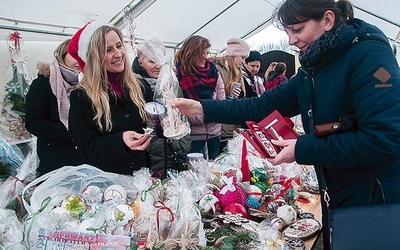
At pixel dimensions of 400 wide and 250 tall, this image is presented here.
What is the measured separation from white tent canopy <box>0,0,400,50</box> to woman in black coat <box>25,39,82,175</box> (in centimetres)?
44

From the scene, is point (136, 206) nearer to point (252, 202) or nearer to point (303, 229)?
point (252, 202)

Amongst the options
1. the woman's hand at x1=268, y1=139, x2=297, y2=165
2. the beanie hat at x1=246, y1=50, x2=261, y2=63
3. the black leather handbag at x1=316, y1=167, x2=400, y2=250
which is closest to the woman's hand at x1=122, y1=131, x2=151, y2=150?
the woman's hand at x1=268, y1=139, x2=297, y2=165

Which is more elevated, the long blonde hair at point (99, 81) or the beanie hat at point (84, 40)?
the beanie hat at point (84, 40)

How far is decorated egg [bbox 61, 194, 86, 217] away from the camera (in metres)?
1.10

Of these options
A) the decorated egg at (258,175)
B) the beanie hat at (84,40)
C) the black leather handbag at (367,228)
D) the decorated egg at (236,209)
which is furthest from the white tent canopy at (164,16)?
the black leather handbag at (367,228)

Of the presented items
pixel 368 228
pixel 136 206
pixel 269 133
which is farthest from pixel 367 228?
pixel 136 206

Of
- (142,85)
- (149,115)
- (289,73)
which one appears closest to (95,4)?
(142,85)

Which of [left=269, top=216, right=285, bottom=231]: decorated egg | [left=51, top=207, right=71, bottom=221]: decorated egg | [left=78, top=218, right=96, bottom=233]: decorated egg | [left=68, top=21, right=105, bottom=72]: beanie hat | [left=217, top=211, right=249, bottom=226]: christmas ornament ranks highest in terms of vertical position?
[left=68, top=21, right=105, bottom=72]: beanie hat

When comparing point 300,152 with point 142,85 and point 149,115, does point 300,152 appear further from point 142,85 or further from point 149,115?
point 142,85

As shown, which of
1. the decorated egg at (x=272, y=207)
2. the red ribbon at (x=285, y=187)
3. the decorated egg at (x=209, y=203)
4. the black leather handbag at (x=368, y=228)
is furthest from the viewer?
the red ribbon at (x=285, y=187)

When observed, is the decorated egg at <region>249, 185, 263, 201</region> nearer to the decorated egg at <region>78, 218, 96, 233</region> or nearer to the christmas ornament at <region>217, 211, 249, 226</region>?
the christmas ornament at <region>217, 211, 249, 226</region>

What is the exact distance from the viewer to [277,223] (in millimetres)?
1312

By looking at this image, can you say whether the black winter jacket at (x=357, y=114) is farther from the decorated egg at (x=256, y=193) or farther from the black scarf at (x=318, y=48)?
the decorated egg at (x=256, y=193)

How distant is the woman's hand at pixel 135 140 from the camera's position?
1.44m
